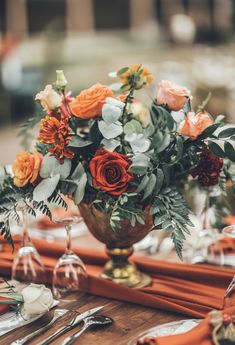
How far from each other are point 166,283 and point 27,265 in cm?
33

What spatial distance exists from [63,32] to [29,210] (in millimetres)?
5894

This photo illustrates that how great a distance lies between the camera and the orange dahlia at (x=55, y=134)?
1282mm

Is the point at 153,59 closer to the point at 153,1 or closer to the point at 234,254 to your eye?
the point at 153,1

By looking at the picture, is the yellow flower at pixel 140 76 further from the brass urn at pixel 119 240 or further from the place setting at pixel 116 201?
the brass urn at pixel 119 240

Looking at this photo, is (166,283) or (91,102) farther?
(166,283)

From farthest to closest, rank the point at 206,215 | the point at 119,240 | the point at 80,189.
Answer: the point at 206,215 → the point at 119,240 → the point at 80,189

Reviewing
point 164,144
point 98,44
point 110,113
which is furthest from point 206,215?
point 98,44

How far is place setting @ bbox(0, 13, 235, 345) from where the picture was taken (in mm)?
1258

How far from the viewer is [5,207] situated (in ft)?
4.33

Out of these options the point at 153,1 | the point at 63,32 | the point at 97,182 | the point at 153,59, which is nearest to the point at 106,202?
the point at 97,182

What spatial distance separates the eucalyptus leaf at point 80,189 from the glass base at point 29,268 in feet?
0.86

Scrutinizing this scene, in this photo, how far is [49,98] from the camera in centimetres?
135

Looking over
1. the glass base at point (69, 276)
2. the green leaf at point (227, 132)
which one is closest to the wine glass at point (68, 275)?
the glass base at point (69, 276)

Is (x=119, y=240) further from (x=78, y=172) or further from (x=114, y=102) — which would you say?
(x=114, y=102)
